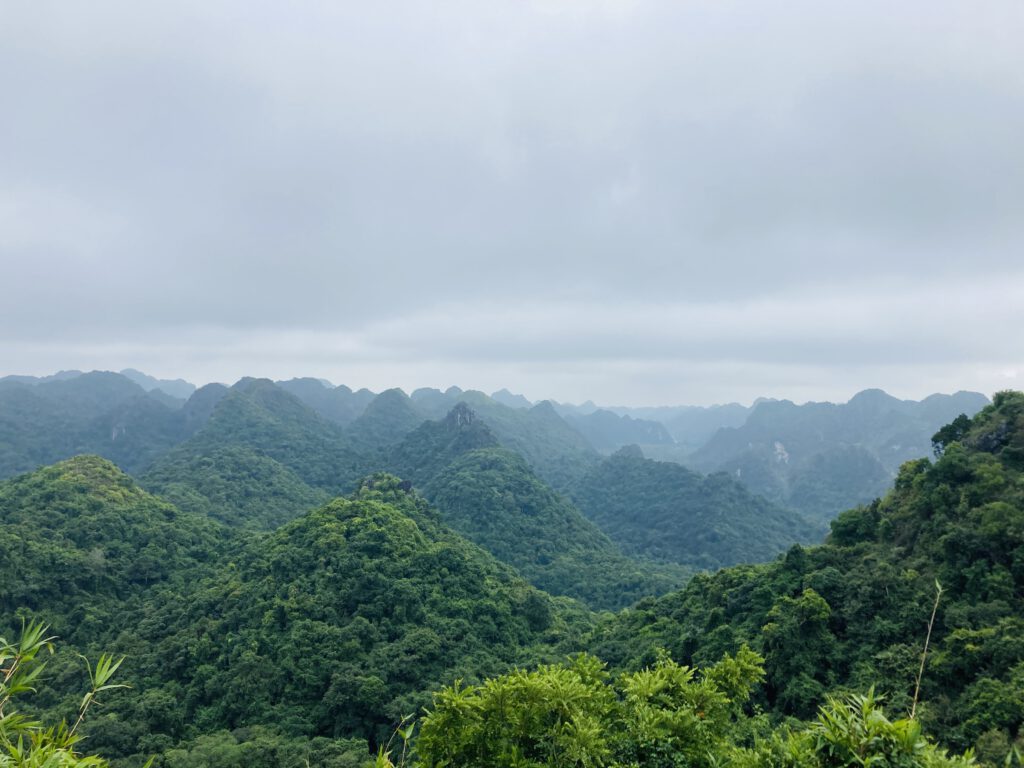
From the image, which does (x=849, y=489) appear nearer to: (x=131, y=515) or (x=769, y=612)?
(x=769, y=612)

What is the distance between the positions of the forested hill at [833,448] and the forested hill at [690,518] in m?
29.7

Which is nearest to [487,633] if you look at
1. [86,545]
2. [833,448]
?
[86,545]

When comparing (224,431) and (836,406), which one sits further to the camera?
(836,406)

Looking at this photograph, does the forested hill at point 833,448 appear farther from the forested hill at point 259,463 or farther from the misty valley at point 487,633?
the forested hill at point 259,463

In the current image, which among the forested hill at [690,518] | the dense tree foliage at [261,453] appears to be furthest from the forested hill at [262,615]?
the forested hill at [690,518]

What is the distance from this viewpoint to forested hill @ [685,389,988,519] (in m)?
122

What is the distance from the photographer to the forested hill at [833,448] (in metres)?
122

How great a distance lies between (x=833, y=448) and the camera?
135m

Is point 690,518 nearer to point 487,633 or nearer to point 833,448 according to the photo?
point 487,633

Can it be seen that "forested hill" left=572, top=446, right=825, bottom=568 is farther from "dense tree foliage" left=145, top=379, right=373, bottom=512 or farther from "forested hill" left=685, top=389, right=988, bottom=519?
"dense tree foliage" left=145, top=379, right=373, bottom=512

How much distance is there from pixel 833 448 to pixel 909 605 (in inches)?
5245

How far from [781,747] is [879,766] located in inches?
59.4

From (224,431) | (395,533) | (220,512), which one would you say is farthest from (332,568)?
(224,431)

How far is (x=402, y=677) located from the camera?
83.3ft
